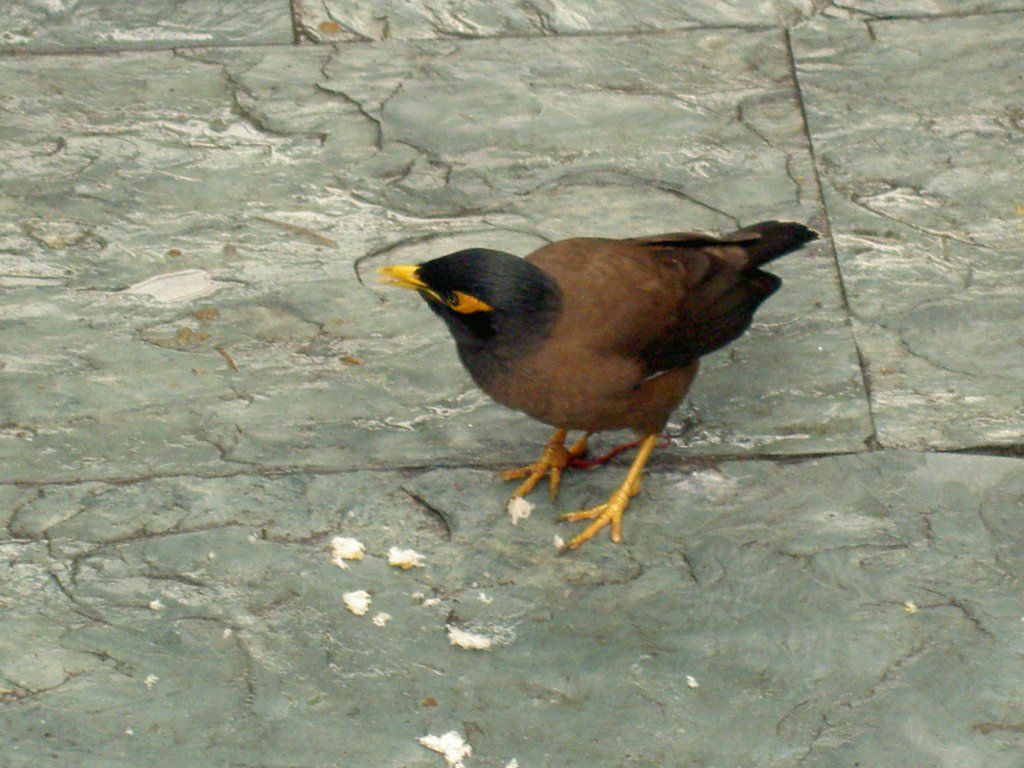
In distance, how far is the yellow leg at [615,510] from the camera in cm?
403

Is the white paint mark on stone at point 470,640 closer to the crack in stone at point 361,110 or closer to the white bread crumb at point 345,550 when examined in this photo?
the white bread crumb at point 345,550

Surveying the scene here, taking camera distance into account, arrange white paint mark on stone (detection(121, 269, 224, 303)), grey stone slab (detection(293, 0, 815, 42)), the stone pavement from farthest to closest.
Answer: grey stone slab (detection(293, 0, 815, 42)) → white paint mark on stone (detection(121, 269, 224, 303)) → the stone pavement

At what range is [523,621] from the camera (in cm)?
373

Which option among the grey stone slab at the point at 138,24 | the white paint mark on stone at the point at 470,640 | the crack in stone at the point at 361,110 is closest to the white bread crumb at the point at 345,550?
the white paint mark on stone at the point at 470,640

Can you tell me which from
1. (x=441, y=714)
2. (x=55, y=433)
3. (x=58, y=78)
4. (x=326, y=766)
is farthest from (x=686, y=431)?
(x=58, y=78)

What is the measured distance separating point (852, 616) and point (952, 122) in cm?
279

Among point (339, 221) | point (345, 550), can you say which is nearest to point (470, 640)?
point (345, 550)

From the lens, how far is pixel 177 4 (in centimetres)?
648

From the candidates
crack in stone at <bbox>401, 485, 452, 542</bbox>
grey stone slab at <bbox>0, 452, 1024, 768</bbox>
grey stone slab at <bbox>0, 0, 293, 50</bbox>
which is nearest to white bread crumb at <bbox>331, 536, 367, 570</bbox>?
grey stone slab at <bbox>0, 452, 1024, 768</bbox>

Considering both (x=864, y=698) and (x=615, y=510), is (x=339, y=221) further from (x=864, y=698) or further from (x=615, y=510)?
(x=864, y=698)

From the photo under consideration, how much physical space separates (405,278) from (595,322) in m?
0.54

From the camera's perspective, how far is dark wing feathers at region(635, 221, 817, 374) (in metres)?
4.04

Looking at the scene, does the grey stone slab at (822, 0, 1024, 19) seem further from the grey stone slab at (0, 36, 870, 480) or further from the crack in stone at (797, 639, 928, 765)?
the crack in stone at (797, 639, 928, 765)

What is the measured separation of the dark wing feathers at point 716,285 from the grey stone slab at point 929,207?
1.79ft
